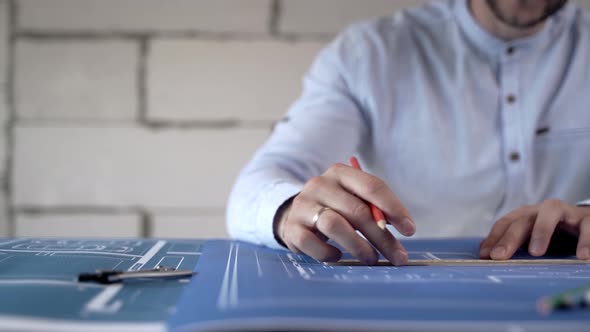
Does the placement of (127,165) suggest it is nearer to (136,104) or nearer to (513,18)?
(136,104)

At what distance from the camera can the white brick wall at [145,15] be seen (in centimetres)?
182

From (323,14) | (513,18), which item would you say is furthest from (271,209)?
(323,14)

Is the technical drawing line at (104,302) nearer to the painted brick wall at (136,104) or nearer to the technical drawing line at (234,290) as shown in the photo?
the technical drawing line at (234,290)

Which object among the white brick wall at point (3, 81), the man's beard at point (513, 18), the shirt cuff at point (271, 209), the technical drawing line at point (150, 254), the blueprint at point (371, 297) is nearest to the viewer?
the blueprint at point (371, 297)

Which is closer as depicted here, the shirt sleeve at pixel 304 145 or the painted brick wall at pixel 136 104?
the shirt sleeve at pixel 304 145

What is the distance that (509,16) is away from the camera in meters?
1.21

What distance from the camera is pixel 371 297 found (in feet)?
1.38

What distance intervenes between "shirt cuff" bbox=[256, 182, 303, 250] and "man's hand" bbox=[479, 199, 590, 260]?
0.30 m

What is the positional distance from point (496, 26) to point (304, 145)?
2.00ft

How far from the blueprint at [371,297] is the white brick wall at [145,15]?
1372mm

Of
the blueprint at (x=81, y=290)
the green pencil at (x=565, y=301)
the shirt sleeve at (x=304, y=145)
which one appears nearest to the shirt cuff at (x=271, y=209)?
the shirt sleeve at (x=304, y=145)

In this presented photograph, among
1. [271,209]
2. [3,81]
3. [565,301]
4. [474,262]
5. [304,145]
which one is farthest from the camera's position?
[3,81]

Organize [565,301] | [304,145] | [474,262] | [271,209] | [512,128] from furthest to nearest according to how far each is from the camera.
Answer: [512,128], [304,145], [271,209], [474,262], [565,301]

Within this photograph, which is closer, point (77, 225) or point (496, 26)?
point (496, 26)
